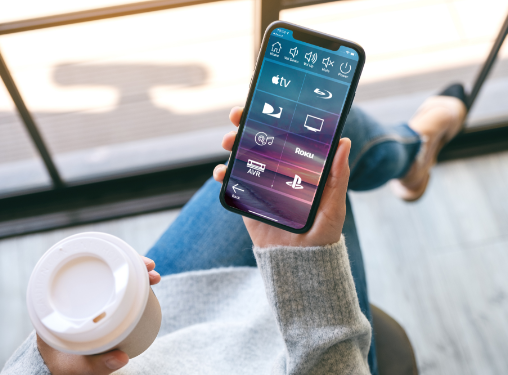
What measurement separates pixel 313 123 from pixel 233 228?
269 millimetres

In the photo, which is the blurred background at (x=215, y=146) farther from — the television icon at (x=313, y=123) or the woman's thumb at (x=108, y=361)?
the woman's thumb at (x=108, y=361)

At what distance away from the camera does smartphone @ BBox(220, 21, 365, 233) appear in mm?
525

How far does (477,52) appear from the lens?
1.29 metres

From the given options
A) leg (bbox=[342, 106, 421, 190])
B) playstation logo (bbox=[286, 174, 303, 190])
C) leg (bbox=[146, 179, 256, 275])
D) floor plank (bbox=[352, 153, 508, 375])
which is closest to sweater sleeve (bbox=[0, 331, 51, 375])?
leg (bbox=[146, 179, 256, 275])

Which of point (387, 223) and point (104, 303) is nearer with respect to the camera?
point (104, 303)

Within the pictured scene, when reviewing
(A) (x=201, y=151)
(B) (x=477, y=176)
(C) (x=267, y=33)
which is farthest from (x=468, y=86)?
(C) (x=267, y=33)

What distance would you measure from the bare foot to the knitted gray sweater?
1.84 ft

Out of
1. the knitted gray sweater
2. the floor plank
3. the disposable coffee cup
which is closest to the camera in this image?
the disposable coffee cup

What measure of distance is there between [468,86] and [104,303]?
1.32 meters

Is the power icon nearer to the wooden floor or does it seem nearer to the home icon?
the home icon

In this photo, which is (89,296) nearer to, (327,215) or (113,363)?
(113,363)

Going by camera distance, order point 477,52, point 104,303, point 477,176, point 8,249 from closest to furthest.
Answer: point 104,303
point 8,249
point 477,176
point 477,52

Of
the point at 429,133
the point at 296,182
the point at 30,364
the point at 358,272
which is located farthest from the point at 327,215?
the point at 429,133

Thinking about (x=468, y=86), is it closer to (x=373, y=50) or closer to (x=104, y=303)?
(x=373, y=50)
